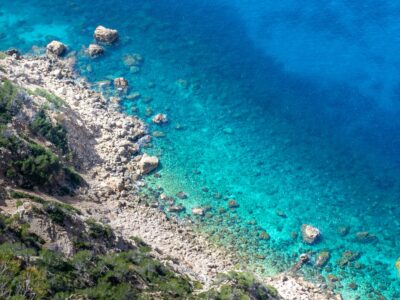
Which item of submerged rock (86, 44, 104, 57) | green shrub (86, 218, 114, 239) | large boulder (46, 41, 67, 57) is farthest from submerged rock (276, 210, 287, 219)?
large boulder (46, 41, 67, 57)

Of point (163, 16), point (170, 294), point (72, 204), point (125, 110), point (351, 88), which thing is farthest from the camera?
point (163, 16)

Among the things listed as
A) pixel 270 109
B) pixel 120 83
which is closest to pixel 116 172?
pixel 120 83

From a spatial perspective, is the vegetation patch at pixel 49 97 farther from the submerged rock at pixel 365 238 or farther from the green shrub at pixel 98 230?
the submerged rock at pixel 365 238

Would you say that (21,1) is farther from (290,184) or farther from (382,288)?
(382,288)

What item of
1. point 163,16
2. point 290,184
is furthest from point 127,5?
point 290,184

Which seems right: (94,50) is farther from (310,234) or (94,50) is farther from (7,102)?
(310,234)

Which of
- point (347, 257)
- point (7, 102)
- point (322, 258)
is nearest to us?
point (7, 102)
